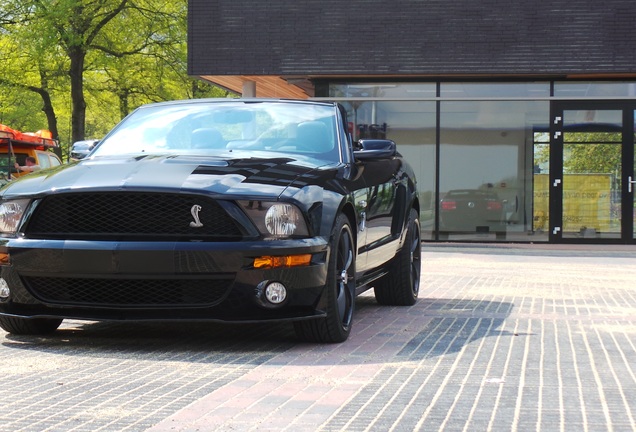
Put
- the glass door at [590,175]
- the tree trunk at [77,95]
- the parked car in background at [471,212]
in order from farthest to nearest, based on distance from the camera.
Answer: the tree trunk at [77,95] → the parked car in background at [471,212] → the glass door at [590,175]

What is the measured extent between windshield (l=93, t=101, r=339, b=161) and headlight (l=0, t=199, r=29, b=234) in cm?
106

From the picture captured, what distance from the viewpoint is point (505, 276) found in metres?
13.1

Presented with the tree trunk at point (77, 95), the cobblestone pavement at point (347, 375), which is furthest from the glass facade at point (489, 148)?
the tree trunk at point (77, 95)

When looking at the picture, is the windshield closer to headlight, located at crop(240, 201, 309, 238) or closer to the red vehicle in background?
headlight, located at crop(240, 201, 309, 238)

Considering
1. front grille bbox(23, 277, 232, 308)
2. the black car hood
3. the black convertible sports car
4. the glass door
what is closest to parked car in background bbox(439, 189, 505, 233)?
the glass door

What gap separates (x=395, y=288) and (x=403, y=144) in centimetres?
1288

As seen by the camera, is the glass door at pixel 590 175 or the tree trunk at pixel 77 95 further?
the tree trunk at pixel 77 95

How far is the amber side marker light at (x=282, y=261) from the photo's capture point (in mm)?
6066

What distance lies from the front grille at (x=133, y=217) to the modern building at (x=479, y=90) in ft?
50.7

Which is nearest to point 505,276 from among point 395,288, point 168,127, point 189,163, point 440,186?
point 395,288

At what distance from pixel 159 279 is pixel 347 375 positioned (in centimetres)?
124

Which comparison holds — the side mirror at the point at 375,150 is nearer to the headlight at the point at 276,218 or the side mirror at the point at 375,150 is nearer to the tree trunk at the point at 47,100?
the headlight at the point at 276,218

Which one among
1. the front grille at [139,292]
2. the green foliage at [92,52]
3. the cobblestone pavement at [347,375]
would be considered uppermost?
the green foliage at [92,52]

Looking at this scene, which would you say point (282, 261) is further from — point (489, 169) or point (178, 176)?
point (489, 169)
